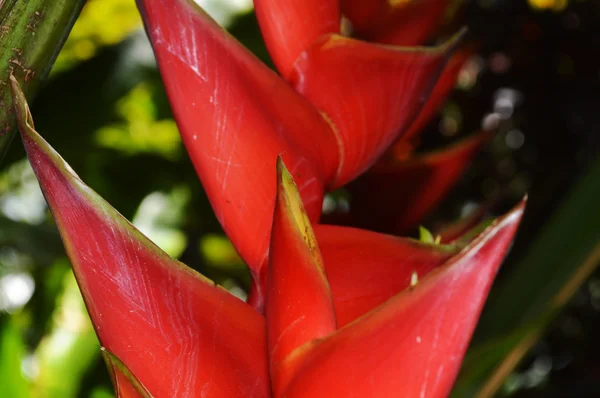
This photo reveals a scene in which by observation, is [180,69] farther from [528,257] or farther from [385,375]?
[528,257]

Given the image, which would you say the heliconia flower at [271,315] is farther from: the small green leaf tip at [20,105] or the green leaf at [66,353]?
the green leaf at [66,353]

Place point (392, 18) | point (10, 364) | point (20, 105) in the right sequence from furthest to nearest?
point (10, 364), point (392, 18), point (20, 105)

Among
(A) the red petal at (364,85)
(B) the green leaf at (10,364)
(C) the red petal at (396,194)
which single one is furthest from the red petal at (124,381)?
(B) the green leaf at (10,364)

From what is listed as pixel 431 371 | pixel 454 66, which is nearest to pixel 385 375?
pixel 431 371

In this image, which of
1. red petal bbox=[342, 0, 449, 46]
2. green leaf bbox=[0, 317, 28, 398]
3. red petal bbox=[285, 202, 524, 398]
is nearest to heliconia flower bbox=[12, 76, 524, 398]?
red petal bbox=[285, 202, 524, 398]

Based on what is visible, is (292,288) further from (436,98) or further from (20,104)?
(436,98)

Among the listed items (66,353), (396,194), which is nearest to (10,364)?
(66,353)
